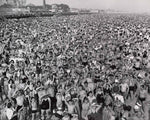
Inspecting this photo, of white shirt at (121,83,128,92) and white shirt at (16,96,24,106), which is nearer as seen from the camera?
white shirt at (16,96,24,106)

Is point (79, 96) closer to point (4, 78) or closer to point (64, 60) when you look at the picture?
point (4, 78)

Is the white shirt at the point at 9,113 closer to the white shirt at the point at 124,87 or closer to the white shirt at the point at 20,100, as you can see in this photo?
the white shirt at the point at 20,100

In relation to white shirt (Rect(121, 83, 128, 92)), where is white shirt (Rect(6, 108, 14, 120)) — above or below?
above

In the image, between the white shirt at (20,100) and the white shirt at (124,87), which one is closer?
the white shirt at (20,100)

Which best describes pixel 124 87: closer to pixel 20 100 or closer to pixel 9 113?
pixel 20 100

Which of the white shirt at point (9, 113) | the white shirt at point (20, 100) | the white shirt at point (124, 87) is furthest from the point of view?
the white shirt at point (124, 87)

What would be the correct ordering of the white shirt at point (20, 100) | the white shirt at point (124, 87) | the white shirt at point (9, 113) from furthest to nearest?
the white shirt at point (124, 87) → the white shirt at point (20, 100) → the white shirt at point (9, 113)

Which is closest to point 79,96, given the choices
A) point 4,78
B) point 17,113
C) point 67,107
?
point 67,107

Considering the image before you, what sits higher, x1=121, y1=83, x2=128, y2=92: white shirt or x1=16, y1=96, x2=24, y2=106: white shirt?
x1=16, y1=96, x2=24, y2=106: white shirt

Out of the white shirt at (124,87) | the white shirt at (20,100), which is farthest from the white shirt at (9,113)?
the white shirt at (124,87)

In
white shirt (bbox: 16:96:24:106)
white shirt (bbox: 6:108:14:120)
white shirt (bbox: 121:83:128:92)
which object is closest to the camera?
white shirt (bbox: 6:108:14:120)

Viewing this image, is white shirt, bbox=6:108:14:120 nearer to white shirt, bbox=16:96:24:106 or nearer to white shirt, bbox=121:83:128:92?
white shirt, bbox=16:96:24:106

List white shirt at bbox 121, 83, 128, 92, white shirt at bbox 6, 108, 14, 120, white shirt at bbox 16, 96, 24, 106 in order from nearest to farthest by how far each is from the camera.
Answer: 1. white shirt at bbox 6, 108, 14, 120
2. white shirt at bbox 16, 96, 24, 106
3. white shirt at bbox 121, 83, 128, 92

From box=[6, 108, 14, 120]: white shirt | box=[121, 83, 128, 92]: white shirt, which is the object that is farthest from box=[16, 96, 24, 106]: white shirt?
box=[121, 83, 128, 92]: white shirt
